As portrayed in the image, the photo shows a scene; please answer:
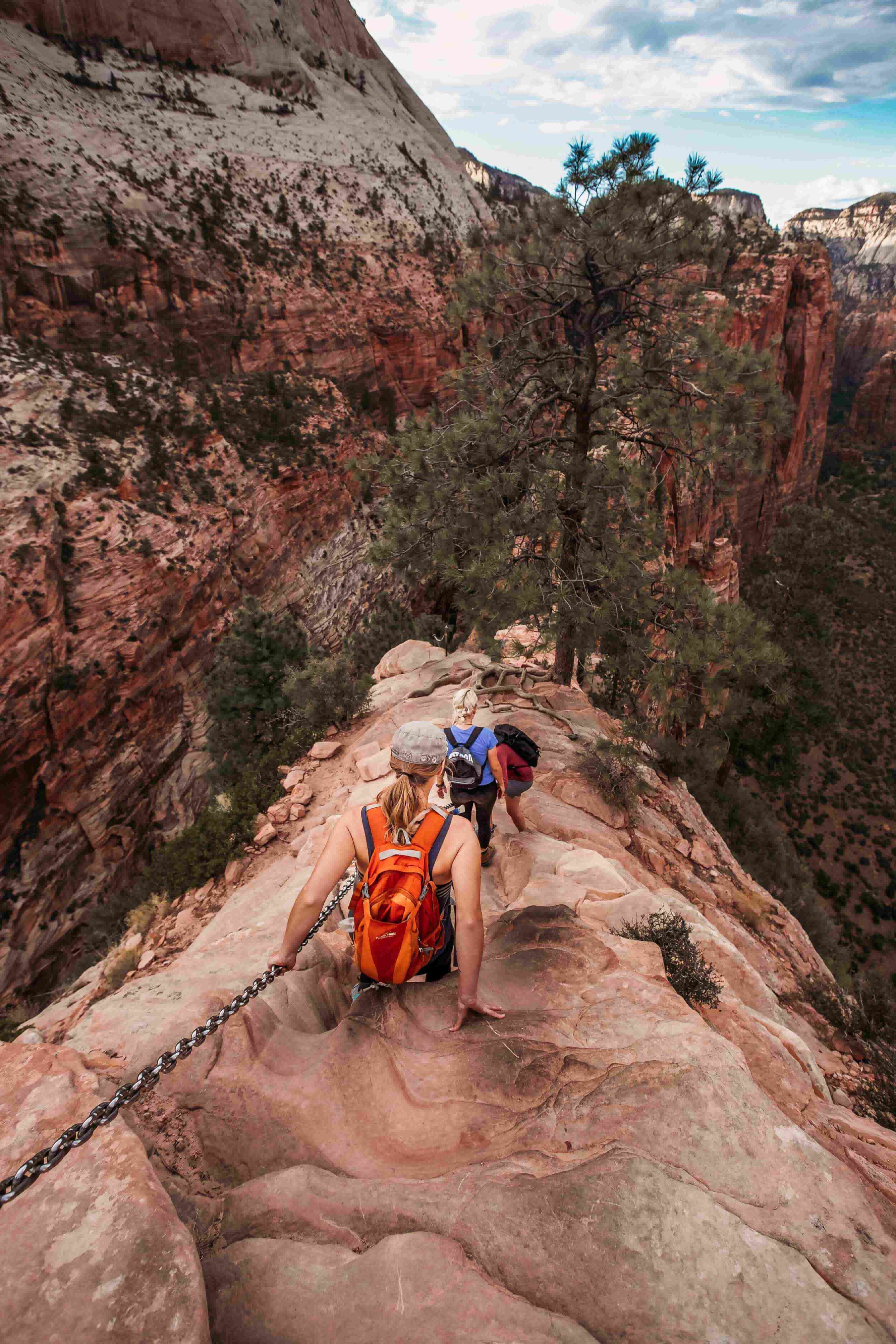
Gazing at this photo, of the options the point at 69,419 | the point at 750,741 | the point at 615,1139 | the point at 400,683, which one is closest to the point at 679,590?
the point at 400,683

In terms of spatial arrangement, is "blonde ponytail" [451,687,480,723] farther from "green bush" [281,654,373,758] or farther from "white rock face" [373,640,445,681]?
"white rock face" [373,640,445,681]

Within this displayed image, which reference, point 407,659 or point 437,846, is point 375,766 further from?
point 437,846

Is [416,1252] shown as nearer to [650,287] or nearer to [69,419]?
[650,287]

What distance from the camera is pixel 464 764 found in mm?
3842

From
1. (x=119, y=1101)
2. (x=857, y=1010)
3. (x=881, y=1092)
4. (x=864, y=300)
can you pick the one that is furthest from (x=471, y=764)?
(x=864, y=300)

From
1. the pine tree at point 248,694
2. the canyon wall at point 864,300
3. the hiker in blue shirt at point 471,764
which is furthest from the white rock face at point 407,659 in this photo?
the canyon wall at point 864,300

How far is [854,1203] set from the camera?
188 centimetres

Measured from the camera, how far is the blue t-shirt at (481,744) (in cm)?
385

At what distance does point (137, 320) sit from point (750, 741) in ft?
88.0

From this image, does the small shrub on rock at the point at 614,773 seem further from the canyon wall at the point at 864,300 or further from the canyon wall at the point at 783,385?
the canyon wall at the point at 864,300

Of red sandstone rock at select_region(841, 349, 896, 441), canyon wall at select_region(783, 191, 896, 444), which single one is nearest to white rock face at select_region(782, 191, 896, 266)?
canyon wall at select_region(783, 191, 896, 444)

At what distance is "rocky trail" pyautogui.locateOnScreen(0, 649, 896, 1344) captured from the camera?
1.50 meters

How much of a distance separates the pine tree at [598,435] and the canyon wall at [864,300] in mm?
42238

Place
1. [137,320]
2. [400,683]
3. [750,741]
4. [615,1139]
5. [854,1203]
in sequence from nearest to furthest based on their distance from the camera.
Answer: [854,1203] → [615,1139] → [400,683] → [750,741] → [137,320]
